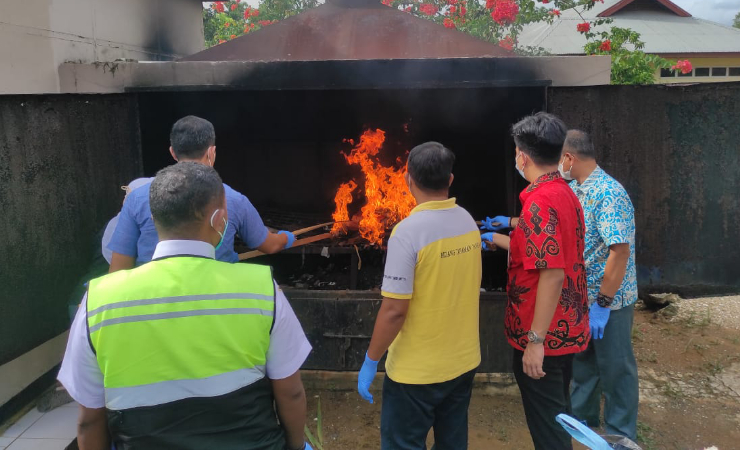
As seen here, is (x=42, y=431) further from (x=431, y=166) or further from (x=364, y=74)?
(x=364, y=74)

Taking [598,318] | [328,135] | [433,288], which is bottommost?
[598,318]

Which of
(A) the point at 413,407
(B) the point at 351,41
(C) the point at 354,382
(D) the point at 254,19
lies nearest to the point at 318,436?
(C) the point at 354,382

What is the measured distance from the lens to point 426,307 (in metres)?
2.26

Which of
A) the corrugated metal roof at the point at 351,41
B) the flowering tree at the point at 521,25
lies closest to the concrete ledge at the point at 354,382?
the corrugated metal roof at the point at 351,41

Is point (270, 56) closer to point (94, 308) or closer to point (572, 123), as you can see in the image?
point (572, 123)

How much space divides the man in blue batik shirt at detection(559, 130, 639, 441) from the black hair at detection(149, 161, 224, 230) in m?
2.23

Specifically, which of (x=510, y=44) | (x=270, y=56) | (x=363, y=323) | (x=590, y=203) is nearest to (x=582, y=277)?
(x=590, y=203)

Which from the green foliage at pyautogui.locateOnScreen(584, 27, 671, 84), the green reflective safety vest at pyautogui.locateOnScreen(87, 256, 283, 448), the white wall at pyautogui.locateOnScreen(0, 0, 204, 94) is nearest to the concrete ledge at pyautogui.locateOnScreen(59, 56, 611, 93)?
the white wall at pyautogui.locateOnScreen(0, 0, 204, 94)

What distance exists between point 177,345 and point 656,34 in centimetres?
1881

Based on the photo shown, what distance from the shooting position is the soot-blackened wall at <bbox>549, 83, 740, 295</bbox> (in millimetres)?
3488

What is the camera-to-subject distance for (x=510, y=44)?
10203mm

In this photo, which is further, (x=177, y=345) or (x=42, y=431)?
(x=42, y=431)

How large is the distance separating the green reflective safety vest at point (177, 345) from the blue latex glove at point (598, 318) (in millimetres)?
2294

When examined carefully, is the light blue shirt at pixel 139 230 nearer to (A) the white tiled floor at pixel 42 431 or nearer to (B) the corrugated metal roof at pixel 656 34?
(A) the white tiled floor at pixel 42 431
